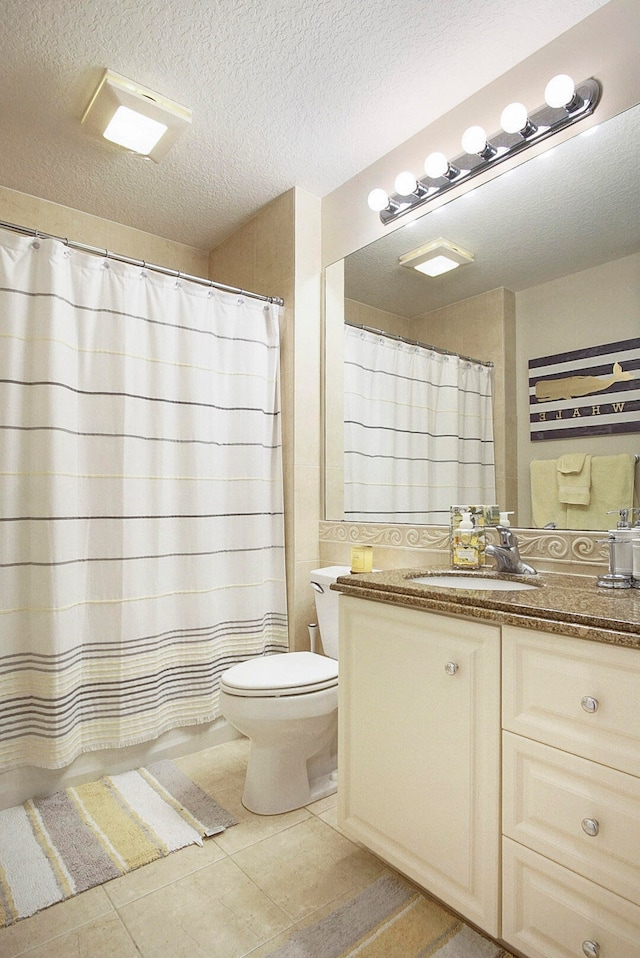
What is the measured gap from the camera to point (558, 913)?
3.50ft

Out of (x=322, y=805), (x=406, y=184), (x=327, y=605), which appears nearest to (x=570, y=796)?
(x=322, y=805)

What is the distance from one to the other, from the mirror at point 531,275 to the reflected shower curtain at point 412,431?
73 mm

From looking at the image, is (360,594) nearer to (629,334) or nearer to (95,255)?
(629,334)

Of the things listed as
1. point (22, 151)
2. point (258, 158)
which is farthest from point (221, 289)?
point (22, 151)

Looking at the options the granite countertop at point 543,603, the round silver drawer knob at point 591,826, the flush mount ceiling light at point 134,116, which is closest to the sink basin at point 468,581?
the granite countertop at point 543,603

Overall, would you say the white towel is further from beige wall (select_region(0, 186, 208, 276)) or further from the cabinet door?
beige wall (select_region(0, 186, 208, 276))

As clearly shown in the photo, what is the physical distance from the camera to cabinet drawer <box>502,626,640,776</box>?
0.97m

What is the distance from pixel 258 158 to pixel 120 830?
2.42 metres

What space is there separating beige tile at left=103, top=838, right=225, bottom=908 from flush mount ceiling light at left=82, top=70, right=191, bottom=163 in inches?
91.6

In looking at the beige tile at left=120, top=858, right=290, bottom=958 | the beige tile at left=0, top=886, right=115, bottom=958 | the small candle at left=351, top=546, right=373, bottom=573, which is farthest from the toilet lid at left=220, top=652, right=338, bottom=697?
the beige tile at left=0, top=886, right=115, bottom=958

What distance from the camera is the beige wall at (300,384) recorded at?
94.5 inches

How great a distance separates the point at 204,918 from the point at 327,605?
1.04 metres

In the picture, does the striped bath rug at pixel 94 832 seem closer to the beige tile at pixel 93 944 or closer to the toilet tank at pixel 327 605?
the beige tile at pixel 93 944

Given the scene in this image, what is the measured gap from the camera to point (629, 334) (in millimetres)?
1508
